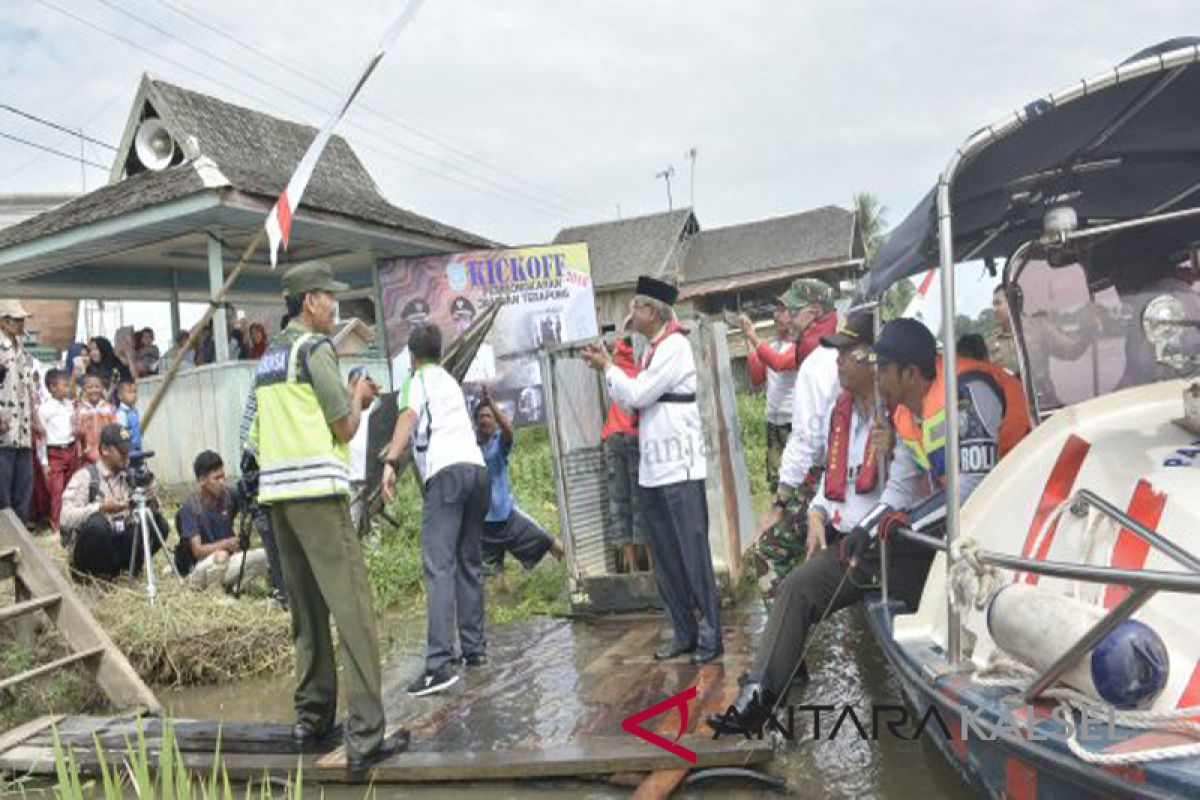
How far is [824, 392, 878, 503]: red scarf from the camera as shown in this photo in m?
4.61

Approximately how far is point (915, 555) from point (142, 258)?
12.5 metres

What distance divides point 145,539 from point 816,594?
459 centimetres

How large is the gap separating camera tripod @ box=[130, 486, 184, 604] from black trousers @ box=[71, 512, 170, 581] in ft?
0.13

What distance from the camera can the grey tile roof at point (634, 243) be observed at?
121 ft

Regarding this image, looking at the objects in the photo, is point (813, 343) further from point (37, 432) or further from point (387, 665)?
point (37, 432)

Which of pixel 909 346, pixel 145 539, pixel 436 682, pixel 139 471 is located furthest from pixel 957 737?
pixel 139 471

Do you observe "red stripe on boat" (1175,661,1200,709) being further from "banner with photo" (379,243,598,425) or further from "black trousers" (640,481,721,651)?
"banner with photo" (379,243,598,425)

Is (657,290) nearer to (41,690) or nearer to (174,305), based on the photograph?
(41,690)

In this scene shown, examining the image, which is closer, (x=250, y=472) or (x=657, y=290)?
(x=250, y=472)

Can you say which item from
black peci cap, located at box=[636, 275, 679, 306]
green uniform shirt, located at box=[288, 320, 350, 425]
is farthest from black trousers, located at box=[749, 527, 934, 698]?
green uniform shirt, located at box=[288, 320, 350, 425]

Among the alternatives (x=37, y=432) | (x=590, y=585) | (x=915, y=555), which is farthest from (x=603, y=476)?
(x=37, y=432)

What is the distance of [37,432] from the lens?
31.9 ft

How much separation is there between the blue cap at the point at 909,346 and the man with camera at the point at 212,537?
473 centimetres

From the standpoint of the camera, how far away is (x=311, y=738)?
445cm
